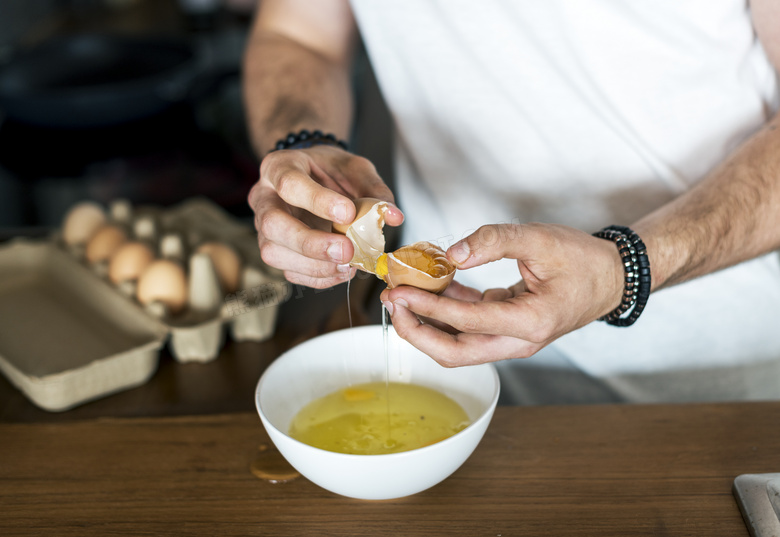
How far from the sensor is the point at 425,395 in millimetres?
900

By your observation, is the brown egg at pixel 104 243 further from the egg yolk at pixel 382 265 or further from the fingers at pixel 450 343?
the fingers at pixel 450 343

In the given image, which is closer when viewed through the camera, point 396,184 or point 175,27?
point 396,184

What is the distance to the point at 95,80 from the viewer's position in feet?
7.13

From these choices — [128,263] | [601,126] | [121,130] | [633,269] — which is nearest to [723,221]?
[633,269]

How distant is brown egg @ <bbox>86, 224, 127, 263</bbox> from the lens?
133 centimetres

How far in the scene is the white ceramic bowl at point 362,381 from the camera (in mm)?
701

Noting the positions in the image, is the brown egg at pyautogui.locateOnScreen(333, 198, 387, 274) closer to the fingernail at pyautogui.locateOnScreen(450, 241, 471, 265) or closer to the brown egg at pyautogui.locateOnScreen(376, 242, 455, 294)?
the brown egg at pyautogui.locateOnScreen(376, 242, 455, 294)

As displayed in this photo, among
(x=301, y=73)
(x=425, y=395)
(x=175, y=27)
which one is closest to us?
(x=425, y=395)

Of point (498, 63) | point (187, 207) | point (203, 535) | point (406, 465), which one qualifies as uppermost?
point (498, 63)

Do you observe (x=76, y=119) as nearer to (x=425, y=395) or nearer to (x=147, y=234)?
(x=147, y=234)

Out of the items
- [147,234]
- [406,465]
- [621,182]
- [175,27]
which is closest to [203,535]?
[406,465]

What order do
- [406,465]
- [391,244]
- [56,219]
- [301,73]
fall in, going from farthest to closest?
[56,219] → [391,244] → [301,73] → [406,465]

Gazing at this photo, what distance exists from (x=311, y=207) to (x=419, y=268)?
0.50ft

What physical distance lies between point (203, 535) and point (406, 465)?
25cm
